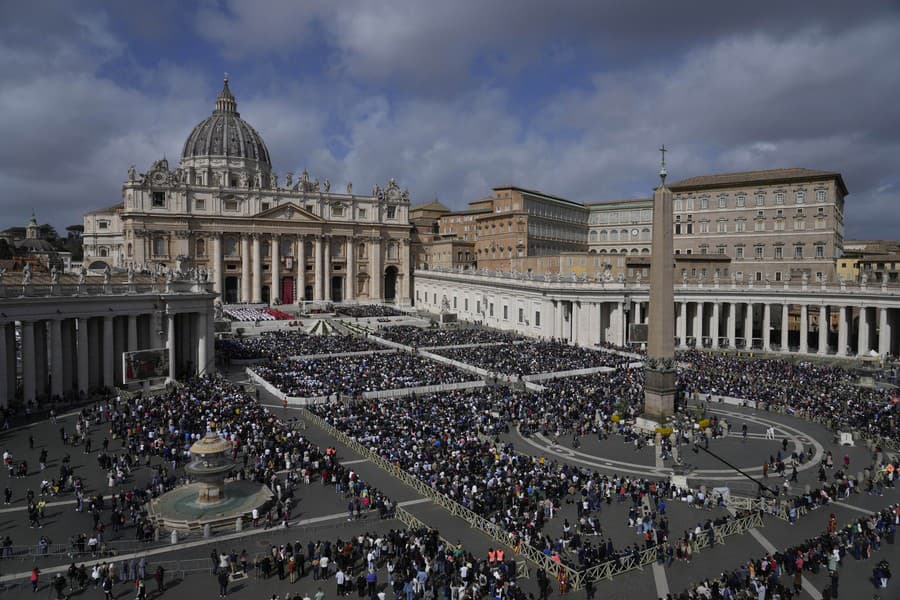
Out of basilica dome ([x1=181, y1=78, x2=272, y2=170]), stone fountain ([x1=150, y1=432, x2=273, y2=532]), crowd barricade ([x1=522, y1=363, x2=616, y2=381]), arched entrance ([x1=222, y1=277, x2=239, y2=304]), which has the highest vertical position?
basilica dome ([x1=181, y1=78, x2=272, y2=170])

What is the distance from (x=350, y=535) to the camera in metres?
18.1

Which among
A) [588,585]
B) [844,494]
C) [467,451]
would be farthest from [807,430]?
[588,585]

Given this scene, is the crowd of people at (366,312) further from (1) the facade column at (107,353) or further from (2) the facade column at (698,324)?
(1) the facade column at (107,353)

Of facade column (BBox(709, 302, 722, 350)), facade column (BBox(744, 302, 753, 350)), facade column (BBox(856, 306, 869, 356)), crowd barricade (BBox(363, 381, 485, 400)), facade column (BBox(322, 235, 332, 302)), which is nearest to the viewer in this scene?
crowd barricade (BBox(363, 381, 485, 400))

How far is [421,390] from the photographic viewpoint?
35.8 m

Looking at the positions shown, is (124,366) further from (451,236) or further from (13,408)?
(451,236)

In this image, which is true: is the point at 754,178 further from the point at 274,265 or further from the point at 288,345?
the point at 274,265

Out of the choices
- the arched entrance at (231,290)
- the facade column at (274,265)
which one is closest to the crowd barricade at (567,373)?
the facade column at (274,265)

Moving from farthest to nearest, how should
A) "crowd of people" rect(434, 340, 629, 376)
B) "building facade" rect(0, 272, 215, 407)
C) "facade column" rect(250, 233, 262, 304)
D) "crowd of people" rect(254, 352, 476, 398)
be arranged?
"facade column" rect(250, 233, 262, 304), "crowd of people" rect(434, 340, 629, 376), "crowd of people" rect(254, 352, 476, 398), "building facade" rect(0, 272, 215, 407)

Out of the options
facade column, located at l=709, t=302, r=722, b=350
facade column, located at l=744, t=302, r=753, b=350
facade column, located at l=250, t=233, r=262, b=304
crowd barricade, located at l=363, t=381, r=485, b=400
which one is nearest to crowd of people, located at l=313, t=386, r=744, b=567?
crowd barricade, located at l=363, t=381, r=485, b=400

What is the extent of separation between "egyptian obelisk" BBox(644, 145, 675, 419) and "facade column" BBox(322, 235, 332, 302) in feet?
217

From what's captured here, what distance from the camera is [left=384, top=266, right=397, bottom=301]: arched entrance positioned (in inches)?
3888

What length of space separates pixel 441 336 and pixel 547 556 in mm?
39956

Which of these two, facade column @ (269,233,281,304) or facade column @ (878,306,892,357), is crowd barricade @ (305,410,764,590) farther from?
facade column @ (269,233,281,304)
